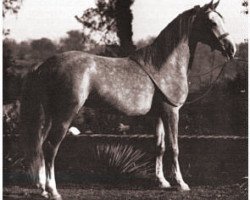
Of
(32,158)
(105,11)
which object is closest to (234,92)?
(105,11)

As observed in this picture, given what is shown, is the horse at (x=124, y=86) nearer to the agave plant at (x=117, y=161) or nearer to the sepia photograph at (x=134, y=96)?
the sepia photograph at (x=134, y=96)

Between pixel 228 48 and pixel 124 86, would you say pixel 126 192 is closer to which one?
pixel 124 86

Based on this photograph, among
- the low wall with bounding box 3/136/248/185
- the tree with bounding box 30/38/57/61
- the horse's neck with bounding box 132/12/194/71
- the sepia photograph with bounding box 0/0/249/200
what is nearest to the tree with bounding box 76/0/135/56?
the sepia photograph with bounding box 0/0/249/200

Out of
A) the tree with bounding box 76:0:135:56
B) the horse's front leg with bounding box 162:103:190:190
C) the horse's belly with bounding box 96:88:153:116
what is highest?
the tree with bounding box 76:0:135:56

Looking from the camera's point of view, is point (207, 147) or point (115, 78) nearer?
point (115, 78)

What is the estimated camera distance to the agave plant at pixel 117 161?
3328 mm

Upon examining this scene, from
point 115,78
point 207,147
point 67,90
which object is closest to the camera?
point 67,90

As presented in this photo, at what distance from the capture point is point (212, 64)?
11.5 ft

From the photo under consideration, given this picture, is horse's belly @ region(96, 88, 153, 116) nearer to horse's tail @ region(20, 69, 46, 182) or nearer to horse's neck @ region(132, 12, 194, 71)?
horse's neck @ region(132, 12, 194, 71)

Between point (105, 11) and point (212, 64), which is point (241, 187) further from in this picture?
point (105, 11)

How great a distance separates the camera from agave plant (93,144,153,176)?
10.9 ft

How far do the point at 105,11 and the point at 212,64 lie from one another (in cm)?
90

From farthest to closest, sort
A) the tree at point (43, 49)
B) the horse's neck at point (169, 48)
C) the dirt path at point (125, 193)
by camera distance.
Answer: the horse's neck at point (169, 48) → the tree at point (43, 49) → the dirt path at point (125, 193)

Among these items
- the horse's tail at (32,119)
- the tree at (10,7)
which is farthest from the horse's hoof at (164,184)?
the tree at (10,7)
